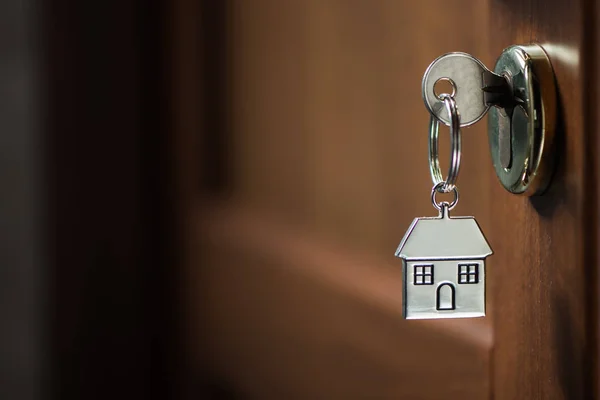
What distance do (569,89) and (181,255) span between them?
0.43 meters

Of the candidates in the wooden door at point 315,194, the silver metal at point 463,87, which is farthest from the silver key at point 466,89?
the wooden door at point 315,194

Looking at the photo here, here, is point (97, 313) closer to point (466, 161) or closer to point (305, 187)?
point (305, 187)

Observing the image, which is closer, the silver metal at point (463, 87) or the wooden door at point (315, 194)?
the silver metal at point (463, 87)

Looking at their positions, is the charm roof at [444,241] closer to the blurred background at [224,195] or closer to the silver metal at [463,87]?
the silver metal at [463,87]

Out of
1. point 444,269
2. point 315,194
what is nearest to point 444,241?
point 444,269

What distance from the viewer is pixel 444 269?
12.3 inches

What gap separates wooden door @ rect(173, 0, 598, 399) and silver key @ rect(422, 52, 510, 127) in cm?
26

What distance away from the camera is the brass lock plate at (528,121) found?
295 mm

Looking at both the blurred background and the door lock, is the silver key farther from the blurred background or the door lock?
the blurred background

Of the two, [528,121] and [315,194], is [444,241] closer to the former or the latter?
[528,121]

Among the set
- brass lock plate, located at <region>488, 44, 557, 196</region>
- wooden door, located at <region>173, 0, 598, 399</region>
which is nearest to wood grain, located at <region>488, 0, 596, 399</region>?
brass lock plate, located at <region>488, 44, 557, 196</region>

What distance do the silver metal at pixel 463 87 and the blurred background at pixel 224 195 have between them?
0.27 meters

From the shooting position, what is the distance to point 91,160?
2.07 ft

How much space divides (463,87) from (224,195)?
35 cm
